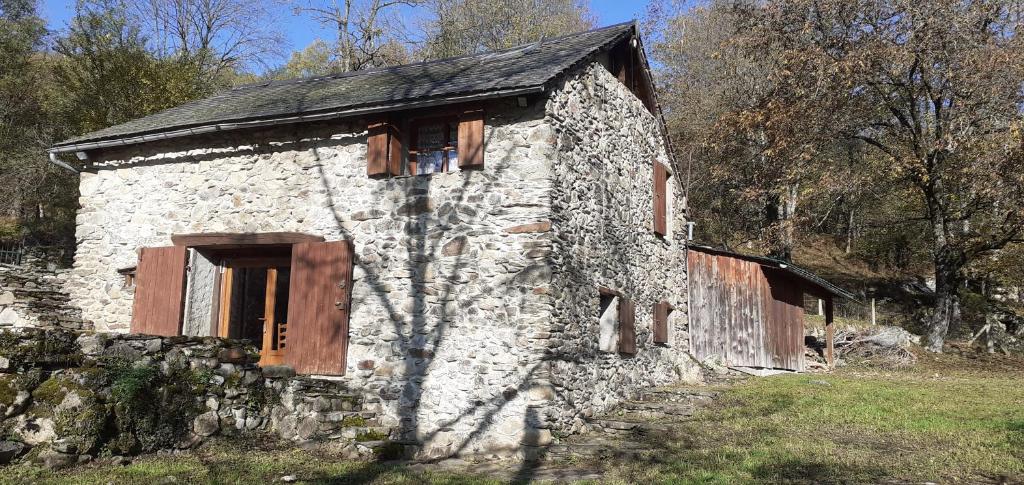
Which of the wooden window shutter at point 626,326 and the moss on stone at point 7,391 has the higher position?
the wooden window shutter at point 626,326

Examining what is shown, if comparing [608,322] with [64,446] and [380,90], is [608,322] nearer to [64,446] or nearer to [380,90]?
[380,90]

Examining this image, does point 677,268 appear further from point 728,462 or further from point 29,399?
point 29,399

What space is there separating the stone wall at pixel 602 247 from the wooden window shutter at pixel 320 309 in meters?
2.90

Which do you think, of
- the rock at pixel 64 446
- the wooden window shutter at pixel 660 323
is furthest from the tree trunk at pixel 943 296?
the rock at pixel 64 446

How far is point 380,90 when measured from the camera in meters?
10.7

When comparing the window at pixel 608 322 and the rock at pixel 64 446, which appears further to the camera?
the window at pixel 608 322

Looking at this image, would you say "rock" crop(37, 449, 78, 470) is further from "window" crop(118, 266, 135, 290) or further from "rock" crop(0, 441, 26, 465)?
"window" crop(118, 266, 135, 290)

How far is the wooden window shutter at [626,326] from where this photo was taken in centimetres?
1091

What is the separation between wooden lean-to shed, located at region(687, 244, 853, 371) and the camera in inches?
589

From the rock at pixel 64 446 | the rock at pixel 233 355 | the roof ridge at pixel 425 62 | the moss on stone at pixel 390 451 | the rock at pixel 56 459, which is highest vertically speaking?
the roof ridge at pixel 425 62

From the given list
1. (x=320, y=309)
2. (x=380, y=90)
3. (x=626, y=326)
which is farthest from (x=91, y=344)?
(x=626, y=326)

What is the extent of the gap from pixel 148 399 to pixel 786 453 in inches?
268

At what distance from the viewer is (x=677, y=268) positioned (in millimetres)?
14344

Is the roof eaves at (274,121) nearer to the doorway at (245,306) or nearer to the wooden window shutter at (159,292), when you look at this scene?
the wooden window shutter at (159,292)
